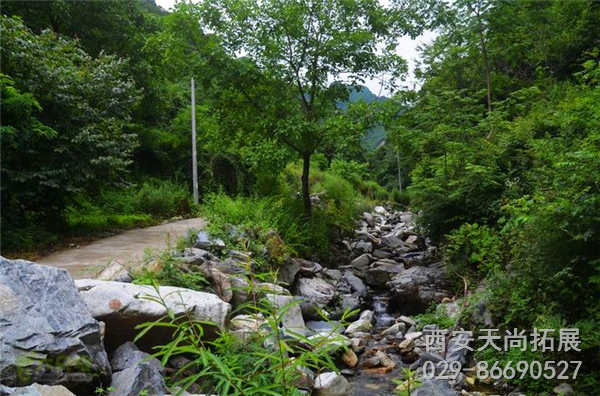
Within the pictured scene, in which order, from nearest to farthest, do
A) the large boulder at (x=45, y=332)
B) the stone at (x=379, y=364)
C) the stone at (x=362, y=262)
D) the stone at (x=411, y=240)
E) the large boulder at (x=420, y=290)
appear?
the large boulder at (x=45, y=332)
the stone at (x=379, y=364)
the large boulder at (x=420, y=290)
the stone at (x=362, y=262)
the stone at (x=411, y=240)

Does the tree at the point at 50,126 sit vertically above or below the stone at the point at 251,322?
above

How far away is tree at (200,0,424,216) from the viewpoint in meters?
10.3

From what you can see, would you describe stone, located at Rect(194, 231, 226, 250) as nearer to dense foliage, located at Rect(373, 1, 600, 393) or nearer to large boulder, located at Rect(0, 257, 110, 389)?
large boulder, located at Rect(0, 257, 110, 389)

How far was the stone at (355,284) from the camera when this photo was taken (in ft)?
30.2

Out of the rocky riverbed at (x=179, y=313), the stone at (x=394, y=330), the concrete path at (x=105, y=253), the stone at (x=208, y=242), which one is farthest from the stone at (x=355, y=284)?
the concrete path at (x=105, y=253)

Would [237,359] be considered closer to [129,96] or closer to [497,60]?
[129,96]

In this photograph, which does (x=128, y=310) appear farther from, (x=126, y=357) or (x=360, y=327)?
(x=360, y=327)

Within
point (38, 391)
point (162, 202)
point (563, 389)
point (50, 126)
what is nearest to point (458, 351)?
point (563, 389)

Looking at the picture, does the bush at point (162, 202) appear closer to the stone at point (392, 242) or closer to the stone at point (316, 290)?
the stone at point (316, 290)

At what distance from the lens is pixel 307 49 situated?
10820 mm

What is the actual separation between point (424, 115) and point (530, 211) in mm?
6435

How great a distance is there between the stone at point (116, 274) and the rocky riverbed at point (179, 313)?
0.02 metres

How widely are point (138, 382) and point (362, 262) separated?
8.78 metres

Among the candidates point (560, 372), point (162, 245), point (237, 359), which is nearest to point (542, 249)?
point (560, 372)
